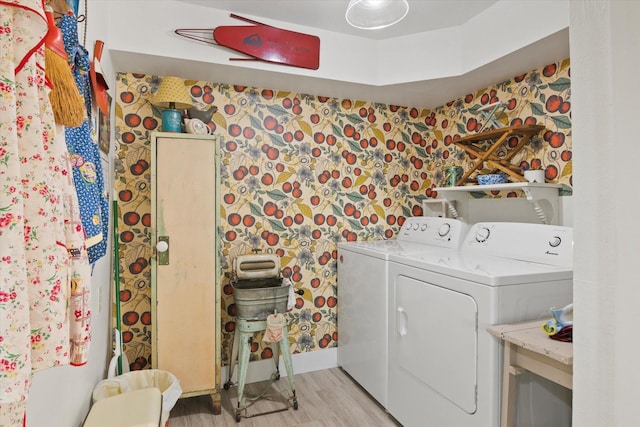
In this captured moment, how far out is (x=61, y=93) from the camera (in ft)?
2.52

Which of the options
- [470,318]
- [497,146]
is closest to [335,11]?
[497,146]

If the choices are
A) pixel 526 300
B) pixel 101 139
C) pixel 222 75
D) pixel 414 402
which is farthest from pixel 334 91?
pixel 414 402

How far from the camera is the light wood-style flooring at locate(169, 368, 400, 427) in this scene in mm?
2244

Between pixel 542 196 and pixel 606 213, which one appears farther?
pixel 542 196

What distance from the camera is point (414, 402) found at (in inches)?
80.4

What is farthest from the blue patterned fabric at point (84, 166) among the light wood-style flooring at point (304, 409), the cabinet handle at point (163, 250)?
the light wood-style flooring at point (304, 409)

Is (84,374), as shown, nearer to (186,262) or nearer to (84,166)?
(186,262)

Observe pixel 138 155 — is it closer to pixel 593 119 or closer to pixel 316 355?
pixel 316 355

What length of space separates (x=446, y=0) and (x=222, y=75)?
5.01 ft

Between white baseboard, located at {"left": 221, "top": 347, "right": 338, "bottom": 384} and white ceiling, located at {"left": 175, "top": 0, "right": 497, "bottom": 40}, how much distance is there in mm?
2462

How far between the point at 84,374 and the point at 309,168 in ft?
6.41

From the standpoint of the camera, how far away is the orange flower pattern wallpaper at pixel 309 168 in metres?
2.47

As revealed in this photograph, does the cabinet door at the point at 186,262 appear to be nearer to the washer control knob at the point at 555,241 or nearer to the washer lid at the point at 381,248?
the washer lid at the point at 381,248

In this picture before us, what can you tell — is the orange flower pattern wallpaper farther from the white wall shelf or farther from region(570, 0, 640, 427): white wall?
region(570, 0, 640, 427): white wall
